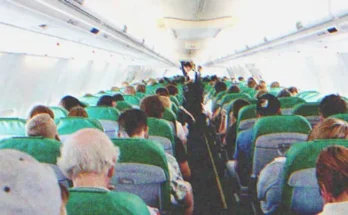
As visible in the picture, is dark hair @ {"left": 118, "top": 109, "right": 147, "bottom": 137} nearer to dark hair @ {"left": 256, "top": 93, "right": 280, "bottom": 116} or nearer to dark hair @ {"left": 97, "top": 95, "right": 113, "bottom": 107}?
dark hair @ {"left": 256, "top": 93, "right": 280, "bottom": 116}

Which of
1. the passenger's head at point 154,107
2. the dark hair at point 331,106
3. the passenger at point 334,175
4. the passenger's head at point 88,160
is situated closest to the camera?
the passenger at point 334,175

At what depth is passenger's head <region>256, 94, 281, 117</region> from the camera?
20.6 feet

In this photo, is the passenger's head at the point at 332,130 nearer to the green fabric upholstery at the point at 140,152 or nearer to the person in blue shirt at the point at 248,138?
the green fabric upholstery at the point at 140,152

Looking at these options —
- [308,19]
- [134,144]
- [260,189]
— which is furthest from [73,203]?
[308,19]

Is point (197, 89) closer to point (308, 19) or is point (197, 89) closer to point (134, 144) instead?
point (308, 19)

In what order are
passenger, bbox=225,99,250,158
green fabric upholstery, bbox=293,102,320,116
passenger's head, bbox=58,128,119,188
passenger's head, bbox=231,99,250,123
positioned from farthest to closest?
passenger's head, bbox=231,99,250,123 → passenger, bbox=225,99,250,158 → green fabric upholstery, bbox=293,102,320,116 → passenger's head, bbox=58,128,119,188

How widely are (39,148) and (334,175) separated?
2.20 m

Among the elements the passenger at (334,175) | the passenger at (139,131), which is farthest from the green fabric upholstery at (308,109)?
the passenger at (334,175)

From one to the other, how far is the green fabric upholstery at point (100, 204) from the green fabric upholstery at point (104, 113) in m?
4.36

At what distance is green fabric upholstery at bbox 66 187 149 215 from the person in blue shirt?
3.83m

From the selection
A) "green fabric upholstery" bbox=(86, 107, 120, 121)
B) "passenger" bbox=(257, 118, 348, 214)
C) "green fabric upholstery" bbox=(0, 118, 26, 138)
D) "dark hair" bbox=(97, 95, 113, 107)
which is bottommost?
"passenger" bbox=(257, 118, 348, 214)

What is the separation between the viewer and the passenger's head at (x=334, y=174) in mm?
2719

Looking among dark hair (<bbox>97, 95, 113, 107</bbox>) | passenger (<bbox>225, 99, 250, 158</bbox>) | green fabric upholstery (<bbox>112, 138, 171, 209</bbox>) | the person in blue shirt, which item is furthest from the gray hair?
dark hair (<bbox>97, 95, 113, 107</bbox>)

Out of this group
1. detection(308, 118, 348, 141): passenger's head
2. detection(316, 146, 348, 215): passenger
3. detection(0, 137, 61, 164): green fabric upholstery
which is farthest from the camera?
detection(308, 118, 348, 141): passenger's head
